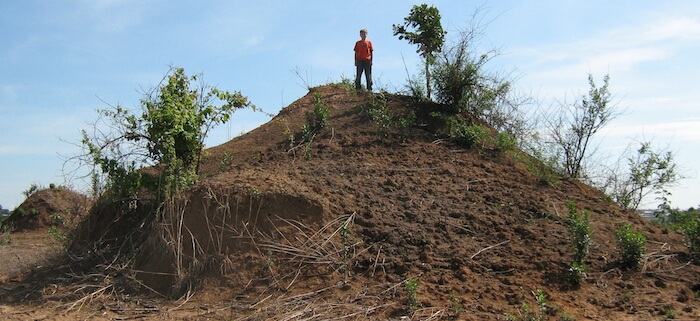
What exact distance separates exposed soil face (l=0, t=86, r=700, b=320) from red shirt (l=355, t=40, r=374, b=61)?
2.70 m

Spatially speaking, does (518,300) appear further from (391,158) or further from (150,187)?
(150,187)

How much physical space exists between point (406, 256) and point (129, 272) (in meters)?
3.12

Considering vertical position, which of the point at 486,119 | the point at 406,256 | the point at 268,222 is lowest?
the point at 406,256

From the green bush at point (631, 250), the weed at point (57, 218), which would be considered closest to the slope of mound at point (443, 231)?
the green bush at point (631, 250)

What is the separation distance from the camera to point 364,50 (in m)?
11.2

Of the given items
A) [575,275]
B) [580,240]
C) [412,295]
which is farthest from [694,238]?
[412,295]

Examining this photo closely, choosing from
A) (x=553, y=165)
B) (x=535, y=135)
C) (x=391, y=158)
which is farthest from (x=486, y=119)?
(x=391, y=158)

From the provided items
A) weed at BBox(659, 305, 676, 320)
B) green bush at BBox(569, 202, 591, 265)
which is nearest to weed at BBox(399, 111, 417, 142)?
green bush at BBox(569, 202, 591, 265)

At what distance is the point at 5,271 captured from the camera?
881 cm

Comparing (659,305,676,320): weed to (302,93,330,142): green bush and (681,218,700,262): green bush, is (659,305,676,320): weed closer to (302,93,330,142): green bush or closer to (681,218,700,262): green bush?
(681,218,700,262): green bush

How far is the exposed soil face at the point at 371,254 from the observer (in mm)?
6340

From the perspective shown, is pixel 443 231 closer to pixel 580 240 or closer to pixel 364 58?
pixel 580 240

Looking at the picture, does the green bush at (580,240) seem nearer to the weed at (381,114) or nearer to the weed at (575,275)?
the weed at (575,275)

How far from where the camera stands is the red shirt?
11.2 m
